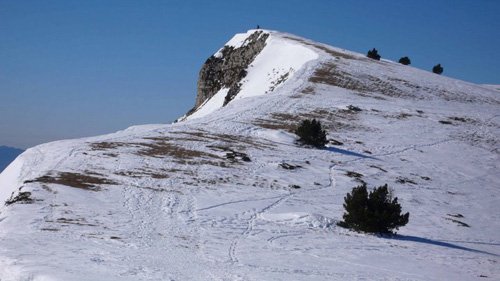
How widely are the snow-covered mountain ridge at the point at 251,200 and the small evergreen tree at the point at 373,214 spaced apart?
49cm

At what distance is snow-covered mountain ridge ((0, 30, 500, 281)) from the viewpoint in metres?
11.0

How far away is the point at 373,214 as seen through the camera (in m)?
15.8

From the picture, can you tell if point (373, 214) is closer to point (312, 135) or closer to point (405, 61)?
point (312, 135)

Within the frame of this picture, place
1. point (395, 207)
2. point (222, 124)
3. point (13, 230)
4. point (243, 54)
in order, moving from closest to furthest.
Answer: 1. point (13, 230)
2. point (395, 207)
3. point (222, 124)
4. point (243, 54)

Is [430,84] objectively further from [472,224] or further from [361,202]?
[361,202]

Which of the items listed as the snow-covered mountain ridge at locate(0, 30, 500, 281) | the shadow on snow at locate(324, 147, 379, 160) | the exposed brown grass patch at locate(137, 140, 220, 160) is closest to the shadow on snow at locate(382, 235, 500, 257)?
the snow-covered mountain ridge at locate(0, 30, 500, 281)

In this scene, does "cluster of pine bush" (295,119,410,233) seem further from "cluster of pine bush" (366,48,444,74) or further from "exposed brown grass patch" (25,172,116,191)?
"cluster of pine bush" (366,48,444,74)

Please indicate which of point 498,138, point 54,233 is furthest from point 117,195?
point 498,138

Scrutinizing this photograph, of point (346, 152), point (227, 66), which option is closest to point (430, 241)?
point (346, 152)

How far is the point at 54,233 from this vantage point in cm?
1196

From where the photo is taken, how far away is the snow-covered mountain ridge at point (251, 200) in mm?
10953

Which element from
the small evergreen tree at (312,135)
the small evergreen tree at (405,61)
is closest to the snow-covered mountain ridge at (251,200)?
the small evergreen tree at (312,135)

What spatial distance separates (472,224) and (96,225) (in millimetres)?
13782

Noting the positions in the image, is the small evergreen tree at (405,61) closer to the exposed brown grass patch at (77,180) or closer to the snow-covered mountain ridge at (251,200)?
the snow-covered mountain ridge at (251,200)
